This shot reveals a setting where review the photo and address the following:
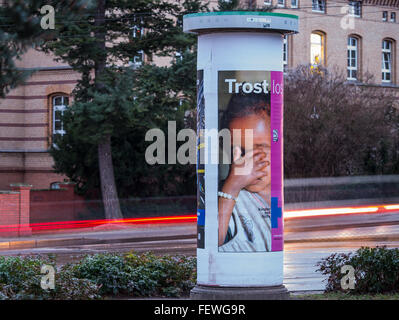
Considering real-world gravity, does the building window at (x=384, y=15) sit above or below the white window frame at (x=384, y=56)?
above

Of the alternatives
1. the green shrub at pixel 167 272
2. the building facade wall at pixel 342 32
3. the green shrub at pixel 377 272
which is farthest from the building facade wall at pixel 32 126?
the green shrub at pixel 377 272

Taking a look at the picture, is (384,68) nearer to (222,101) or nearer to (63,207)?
(63,207)

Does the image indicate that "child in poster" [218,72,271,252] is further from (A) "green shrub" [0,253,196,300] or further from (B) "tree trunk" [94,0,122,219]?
(B) "tree trunk" [94,0,122,219]

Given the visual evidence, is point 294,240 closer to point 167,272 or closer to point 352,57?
point 167,272

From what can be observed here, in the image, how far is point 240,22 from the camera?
955cm

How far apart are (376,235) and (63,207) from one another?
1409cm

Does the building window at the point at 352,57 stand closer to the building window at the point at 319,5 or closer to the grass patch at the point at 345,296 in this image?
the building window at the point at 319,5

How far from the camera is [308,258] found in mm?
17938

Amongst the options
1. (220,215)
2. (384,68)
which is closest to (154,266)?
(220,215)

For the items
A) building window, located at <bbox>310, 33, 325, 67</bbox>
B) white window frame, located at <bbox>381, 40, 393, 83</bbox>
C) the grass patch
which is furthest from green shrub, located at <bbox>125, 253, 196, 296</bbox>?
white window frame, located at <bbox>381, 40, 393, 83</bbox>

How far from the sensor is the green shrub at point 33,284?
392 inches

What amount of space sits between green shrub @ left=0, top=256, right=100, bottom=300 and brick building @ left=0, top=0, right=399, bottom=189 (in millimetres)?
21122

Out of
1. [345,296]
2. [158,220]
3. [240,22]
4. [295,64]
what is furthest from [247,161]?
[295,64]

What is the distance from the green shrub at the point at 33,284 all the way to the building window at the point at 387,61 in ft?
135
